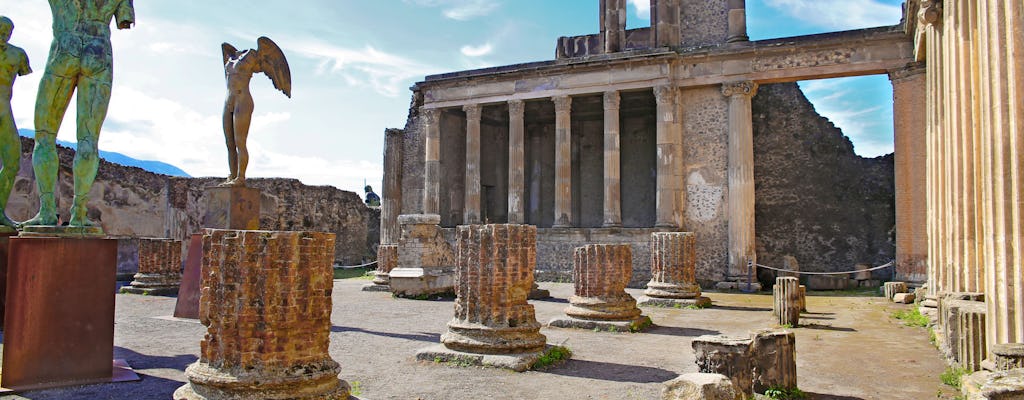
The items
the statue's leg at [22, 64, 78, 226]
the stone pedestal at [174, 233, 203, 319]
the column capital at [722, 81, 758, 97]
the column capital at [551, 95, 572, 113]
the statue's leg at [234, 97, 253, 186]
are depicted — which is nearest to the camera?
the statue's leg at [22, 64, 78, 226]

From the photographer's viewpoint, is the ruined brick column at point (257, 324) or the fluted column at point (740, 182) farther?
the fluted column at point (740, 182)

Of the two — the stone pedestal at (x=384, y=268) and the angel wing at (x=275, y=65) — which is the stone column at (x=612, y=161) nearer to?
the stone pedestal at (x=384, y=268)

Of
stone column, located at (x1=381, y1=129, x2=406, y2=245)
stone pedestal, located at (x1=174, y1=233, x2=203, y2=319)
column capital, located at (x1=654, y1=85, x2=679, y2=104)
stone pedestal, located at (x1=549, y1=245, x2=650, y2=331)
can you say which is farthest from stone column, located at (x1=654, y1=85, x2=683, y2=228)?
stone pedestal, located at (x1=174, y1=233, x2=203, y2=319)

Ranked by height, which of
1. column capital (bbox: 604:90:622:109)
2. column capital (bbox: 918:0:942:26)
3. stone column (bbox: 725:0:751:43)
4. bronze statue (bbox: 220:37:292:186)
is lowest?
bronze statue (bbox: 220:37:292:186)

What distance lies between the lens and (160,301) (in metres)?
12.0

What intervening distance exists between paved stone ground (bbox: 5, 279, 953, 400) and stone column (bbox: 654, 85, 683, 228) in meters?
7.56

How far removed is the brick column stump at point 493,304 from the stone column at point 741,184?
12.3m

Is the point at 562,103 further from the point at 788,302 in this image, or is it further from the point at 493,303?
the point at 493,303

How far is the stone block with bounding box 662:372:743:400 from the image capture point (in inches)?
176

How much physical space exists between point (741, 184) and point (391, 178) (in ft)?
39.2

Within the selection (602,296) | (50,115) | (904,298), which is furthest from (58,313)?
(904,298)

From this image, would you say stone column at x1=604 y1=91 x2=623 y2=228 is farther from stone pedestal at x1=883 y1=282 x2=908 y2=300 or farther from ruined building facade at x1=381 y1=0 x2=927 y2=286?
stone pedestal at x1=883 y1=282 x2=908 y2=300

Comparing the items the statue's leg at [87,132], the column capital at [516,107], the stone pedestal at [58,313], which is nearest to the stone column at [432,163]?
the column capital at [516,107]

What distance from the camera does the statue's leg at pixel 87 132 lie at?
5.49 metres
